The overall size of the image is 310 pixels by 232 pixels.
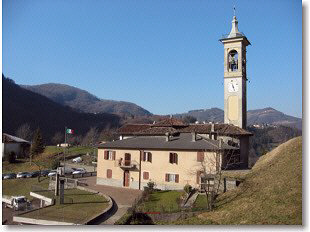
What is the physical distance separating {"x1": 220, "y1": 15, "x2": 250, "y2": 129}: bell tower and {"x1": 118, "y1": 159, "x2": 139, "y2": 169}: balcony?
10.1 metres

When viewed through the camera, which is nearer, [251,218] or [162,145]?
[251,218]

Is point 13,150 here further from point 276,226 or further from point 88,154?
point 276,226

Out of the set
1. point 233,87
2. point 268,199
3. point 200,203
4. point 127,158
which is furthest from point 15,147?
point 268,199

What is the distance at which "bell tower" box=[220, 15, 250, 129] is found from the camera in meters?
28.0

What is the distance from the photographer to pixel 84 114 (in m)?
63.1

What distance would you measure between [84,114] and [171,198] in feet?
157

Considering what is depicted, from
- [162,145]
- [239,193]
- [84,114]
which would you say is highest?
[84,114]

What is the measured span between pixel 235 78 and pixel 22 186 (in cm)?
1888

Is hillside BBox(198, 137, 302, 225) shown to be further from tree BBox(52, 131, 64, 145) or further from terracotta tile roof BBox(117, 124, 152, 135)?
tree BBox(52, 131, 64, 145)

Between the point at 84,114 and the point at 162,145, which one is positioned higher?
the point at 84,114

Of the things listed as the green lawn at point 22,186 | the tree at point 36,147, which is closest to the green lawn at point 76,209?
the green lawn at point 22,186

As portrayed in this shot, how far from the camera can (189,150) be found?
20047mm

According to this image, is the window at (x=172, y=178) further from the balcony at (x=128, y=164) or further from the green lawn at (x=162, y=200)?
the balcony at (x=128, y=164)

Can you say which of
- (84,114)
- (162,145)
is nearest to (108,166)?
(162,145)
